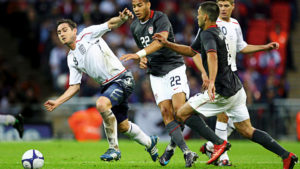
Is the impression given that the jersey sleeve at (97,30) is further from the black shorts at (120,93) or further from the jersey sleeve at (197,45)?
the jersey sleeve at (197,45)

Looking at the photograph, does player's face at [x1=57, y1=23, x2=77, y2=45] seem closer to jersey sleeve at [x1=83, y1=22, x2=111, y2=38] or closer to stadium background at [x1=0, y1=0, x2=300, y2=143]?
jersey sleeve at [x1=83, y1=22, x2=111, y2=38]

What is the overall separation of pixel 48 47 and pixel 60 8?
1.71m

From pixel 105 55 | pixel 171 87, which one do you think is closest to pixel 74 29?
pixel 105 55

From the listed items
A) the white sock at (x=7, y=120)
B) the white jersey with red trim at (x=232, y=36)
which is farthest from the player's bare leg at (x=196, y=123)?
the white sock at (x=7, y=120)

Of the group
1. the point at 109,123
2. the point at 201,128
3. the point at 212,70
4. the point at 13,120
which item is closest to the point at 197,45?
the point at 212,70

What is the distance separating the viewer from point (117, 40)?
1795cm

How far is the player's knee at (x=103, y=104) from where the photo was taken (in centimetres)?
807

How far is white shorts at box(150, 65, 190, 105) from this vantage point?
333 inches

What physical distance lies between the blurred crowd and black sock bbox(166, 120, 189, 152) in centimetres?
830

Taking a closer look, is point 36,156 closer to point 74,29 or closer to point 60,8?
point 74,29

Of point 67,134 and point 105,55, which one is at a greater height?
point 105,55

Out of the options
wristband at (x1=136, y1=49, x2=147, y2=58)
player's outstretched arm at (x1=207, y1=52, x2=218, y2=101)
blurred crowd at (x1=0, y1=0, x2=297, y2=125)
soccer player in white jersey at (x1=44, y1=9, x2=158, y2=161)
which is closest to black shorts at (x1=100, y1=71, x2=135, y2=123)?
soccer player in white jersey at (x1=44, y1=9, x2=158, y2=161)

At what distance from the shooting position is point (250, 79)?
17.6 metres

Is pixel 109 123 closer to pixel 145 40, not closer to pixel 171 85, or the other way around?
pixel 171 85
